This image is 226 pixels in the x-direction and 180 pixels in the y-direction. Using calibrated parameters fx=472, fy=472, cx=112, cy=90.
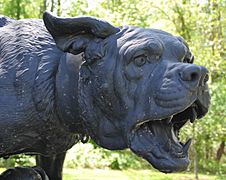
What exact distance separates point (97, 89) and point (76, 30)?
0.24 m

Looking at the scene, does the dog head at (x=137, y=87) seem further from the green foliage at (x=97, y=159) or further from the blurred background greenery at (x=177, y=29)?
the green foliage at (x=97, y=159)

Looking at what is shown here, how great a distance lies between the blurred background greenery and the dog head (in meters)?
7.45

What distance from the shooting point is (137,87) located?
66.9 inches

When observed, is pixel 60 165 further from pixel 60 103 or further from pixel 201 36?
pixel 201 36

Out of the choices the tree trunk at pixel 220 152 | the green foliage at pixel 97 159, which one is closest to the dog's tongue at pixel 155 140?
the green foliage at pixel 97 159

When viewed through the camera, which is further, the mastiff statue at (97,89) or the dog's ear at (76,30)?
the dog's ear at (76,30)

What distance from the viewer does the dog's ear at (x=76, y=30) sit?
179 cm

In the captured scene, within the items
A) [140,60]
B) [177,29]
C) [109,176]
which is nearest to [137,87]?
[140,60]

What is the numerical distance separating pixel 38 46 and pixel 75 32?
277mm

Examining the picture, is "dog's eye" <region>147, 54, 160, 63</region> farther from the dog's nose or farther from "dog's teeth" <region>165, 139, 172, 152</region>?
"dog's teeth" <region>165, 139, 172, 152</region>

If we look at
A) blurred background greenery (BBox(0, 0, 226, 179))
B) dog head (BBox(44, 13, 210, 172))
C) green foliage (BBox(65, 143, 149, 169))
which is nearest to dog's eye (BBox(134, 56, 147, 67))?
dog head (BBox(44, 13, 210, 172))

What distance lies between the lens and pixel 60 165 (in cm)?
252

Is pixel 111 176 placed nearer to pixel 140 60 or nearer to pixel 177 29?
pixel 177 29

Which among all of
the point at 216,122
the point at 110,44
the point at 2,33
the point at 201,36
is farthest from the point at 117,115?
the point at 201,36
